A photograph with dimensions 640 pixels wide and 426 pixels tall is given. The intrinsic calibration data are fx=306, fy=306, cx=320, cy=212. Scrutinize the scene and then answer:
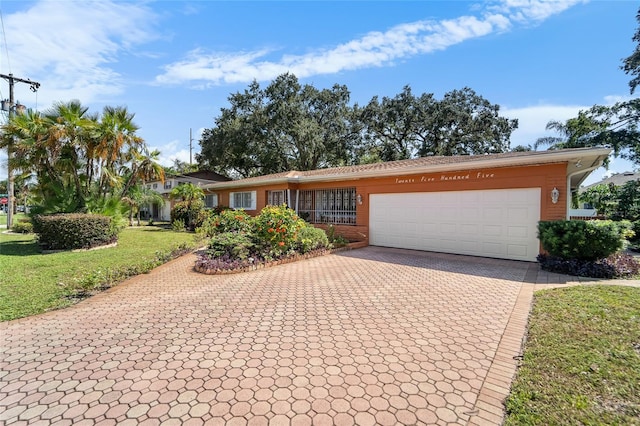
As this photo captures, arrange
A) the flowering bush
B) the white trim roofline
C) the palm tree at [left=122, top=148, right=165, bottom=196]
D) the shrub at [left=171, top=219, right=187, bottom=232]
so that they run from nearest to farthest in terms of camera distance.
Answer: the white trim roofline → the flowering bush → the palm tree at [left=122, top=148, right=165, bottom=196] → the shrub at [left=171, top=219, right=187, bottom=232]

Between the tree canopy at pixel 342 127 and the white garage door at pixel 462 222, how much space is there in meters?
17.8

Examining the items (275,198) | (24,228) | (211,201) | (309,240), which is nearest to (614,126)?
(275,198)

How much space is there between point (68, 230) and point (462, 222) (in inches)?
541

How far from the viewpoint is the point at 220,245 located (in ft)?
28.6

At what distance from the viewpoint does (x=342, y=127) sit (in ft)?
98.9

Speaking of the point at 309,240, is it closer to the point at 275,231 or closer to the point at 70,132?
the point at 275,231

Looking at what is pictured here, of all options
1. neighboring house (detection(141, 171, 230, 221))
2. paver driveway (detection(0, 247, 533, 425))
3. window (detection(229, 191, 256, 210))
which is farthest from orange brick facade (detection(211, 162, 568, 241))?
neighboring house (detection(141, 171, 230, 221))

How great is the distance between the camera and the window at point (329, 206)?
46.6 ft

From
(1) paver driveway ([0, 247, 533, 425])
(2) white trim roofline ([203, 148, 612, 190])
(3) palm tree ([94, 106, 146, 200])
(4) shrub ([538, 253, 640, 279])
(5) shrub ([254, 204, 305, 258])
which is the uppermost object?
(3) palm tree ([94, 106, 146, 200])

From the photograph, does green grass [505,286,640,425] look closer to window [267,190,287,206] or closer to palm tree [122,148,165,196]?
window [267,190,287,206]

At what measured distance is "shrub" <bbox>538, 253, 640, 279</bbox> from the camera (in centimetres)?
710

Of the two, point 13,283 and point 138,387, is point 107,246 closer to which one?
point 13,283

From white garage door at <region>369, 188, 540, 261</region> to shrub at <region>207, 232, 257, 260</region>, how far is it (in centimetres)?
577

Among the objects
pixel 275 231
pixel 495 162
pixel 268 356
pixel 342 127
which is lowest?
pixel 268 356
